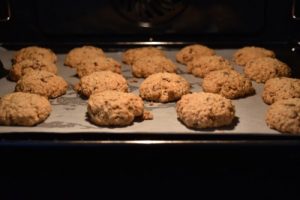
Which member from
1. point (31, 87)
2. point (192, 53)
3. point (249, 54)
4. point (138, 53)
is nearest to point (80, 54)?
point (138, 53)

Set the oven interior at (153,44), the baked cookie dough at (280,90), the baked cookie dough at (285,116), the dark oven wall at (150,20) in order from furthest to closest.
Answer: the dark oven wall at (150,20) → the baked cookie dough at (280,90) → the baked cookie dough at (285,116) → the oven interior at (153,44)

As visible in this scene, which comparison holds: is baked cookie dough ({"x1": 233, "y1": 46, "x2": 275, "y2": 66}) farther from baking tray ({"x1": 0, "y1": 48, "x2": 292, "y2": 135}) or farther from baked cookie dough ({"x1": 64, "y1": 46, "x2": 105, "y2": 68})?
baked cookie dough ({"x1": 64, "y1": 46, "x2": 105, "y2": 68})

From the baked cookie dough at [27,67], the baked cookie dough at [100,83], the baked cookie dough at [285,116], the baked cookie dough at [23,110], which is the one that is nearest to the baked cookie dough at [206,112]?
the baked cookie dough at [285,116]

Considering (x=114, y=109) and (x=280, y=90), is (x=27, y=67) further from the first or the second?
(x=280, y=90)

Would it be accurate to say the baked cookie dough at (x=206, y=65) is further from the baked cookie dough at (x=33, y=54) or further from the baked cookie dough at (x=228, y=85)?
the baked cookie dough at (x=33, y=54)

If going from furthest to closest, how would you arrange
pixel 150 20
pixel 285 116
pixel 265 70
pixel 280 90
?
pixel 150 20 → pixel 265 70 → pixel 280 90 → pixel 285 116
